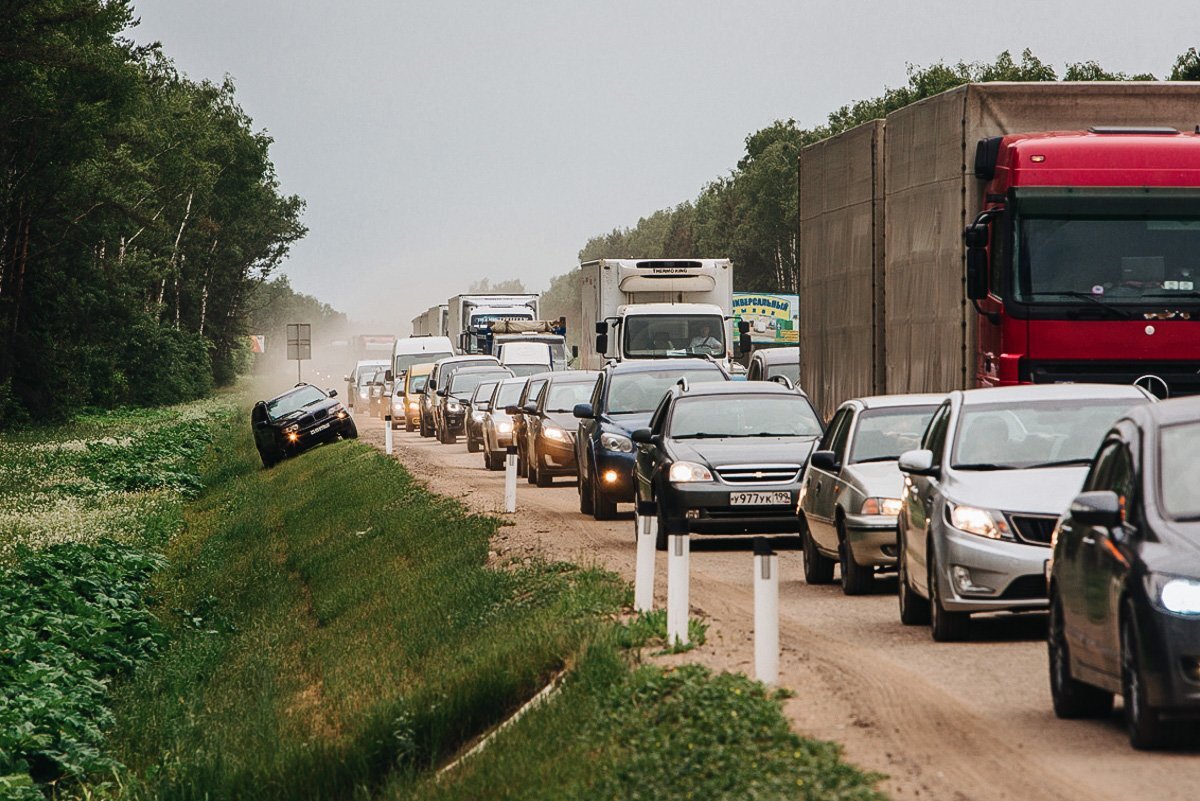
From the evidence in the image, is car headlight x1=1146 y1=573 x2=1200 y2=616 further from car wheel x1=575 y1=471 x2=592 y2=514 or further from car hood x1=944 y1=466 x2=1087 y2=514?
car wheel x1=575 y1=471 x2=592 y2=514

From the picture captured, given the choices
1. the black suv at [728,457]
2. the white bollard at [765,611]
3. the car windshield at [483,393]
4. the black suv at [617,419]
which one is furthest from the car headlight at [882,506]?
the car windshield at [483,393]

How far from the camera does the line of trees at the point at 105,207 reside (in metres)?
53.1

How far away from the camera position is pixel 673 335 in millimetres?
36500

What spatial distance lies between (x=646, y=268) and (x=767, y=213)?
303 feet

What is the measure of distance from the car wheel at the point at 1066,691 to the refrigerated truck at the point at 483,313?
5629 centimetres

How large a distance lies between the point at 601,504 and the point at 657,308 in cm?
1324

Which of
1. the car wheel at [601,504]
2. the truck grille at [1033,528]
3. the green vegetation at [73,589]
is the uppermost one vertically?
the truck grille at [1033,528]

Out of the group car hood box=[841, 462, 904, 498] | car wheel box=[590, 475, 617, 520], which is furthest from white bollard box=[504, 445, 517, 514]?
car hood box=[841, 462, 904, 498]

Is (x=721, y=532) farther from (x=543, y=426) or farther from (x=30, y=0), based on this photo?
(x=30, y=0)

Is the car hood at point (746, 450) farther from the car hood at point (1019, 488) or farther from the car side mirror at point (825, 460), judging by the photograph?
the car hood at point (1019, 488)

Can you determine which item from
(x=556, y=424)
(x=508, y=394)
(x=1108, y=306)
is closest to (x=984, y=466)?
(x=1108, y=306)

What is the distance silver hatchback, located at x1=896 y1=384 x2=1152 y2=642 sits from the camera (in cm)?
1148

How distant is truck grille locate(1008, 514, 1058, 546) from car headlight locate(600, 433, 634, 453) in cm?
1187

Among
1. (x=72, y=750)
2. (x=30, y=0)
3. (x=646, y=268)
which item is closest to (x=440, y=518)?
(x=72, y=750)
